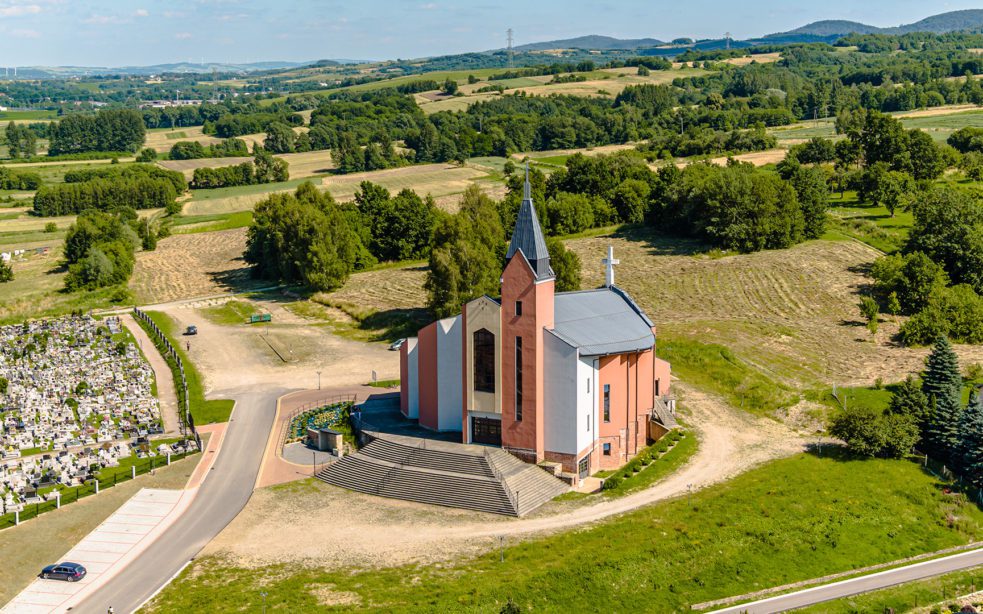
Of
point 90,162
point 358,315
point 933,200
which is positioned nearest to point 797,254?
point 933,200

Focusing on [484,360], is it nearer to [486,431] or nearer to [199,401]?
[486,431]

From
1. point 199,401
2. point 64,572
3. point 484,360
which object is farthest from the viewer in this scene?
point 199,401

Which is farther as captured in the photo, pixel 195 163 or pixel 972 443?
pixel 195 163

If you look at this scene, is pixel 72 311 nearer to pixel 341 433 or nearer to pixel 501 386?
pixel 341 433

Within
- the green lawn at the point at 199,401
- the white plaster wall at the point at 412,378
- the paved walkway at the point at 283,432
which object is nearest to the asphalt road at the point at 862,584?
the white plaster wall at the point at 412,378

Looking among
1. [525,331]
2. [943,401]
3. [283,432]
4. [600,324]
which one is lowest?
[283,432]

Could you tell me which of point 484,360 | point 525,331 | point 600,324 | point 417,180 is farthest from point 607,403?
point 417,180

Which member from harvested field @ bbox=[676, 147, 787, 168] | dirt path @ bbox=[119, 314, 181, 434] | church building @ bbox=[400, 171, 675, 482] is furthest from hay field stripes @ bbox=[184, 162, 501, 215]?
church building @ bbox=[400, 171, 675, 482]
